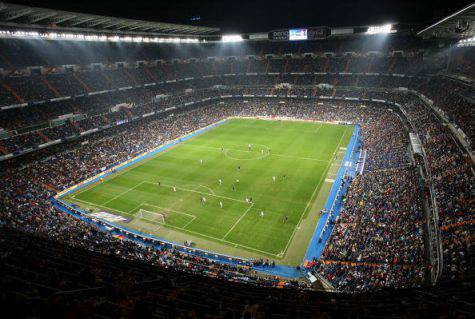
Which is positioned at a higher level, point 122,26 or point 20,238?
point 122,26

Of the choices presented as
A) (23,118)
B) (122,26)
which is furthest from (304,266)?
(122,26)

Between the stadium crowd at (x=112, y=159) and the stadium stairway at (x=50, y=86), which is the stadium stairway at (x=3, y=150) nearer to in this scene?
the stadium crowd at (x=112, y=159)

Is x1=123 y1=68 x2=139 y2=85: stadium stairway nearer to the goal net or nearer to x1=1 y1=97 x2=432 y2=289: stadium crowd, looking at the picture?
x1=1 y1=97 x2=432 y2=289: stadium crowd

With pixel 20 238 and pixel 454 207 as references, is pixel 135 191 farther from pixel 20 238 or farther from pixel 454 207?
pixel 454 207

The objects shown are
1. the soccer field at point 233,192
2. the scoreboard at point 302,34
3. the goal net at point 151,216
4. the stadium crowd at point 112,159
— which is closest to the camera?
the stadium crowd at point 112,159

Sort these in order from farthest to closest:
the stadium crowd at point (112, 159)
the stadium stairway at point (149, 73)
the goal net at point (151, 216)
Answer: the stadium stairway at point (149, 73)
the goal net at point (151, 216)
the stadium crowd at point (112, 159)

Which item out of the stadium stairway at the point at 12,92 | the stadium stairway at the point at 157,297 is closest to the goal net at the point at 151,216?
the stadium stairway at the point at 157,297
